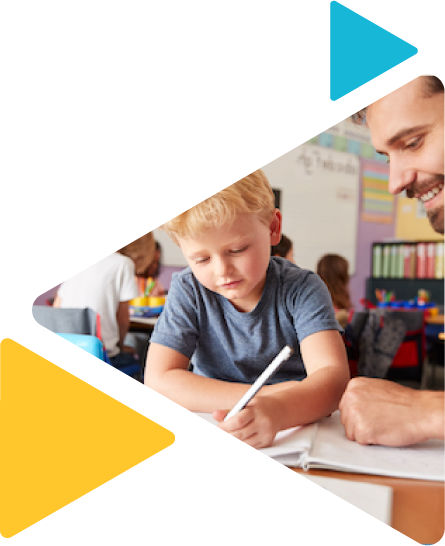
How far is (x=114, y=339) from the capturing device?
3.51ft

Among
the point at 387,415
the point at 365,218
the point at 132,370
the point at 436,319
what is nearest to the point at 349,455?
the point at 387,415

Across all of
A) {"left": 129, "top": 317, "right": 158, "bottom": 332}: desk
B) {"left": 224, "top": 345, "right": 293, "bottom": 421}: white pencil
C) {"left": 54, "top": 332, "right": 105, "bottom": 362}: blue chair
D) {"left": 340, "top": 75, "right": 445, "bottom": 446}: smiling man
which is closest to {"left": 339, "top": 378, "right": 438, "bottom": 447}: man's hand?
{"left": 340, "top": 75, "right": 445, "bottom": 446}: smiling man

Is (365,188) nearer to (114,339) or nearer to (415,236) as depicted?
(415,236)

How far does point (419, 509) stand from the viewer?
22.2 inches

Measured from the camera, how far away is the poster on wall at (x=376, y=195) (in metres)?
0.81

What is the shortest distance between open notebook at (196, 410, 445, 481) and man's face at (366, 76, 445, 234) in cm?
35

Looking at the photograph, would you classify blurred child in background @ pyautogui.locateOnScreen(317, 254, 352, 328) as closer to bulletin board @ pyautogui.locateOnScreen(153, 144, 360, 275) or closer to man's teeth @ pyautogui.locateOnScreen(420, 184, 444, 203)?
bulletin board @ pyautogui.locateOnScreen(153, 144, 360, 275)

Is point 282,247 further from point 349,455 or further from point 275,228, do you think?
point 349,455

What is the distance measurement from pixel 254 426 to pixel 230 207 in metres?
0.33

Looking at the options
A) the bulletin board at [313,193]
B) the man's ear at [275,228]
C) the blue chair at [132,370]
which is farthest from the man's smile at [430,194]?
the blue chair at [132,370]

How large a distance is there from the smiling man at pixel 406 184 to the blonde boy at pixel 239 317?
8 centimetres

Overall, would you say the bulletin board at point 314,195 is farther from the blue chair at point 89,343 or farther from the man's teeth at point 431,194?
the blue chair at point 89,343

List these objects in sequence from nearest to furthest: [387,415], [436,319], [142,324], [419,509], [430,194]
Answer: [419,509]
[387,415]
[430,194]
[142,324]
[436,319]

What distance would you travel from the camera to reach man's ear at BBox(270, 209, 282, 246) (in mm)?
838
